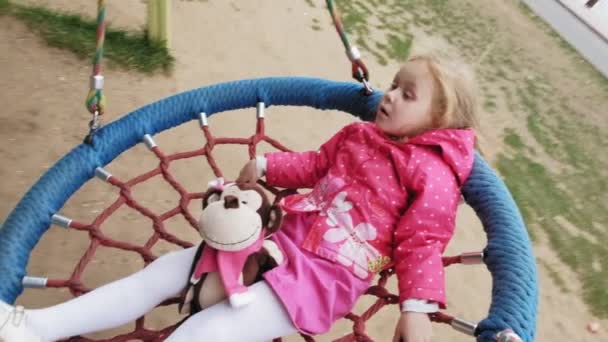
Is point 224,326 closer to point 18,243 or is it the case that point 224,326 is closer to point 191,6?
point 18,243

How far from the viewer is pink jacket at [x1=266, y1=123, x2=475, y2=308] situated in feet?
3.52

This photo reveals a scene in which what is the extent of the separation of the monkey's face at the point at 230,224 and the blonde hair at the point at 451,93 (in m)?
0.42

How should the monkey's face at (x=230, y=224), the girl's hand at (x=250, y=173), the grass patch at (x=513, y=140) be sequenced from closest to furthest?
the monkey's face at (x=230, y=224)
the girl's hand at (x=250, y=173)
the grass patch at (x=513, y=140)

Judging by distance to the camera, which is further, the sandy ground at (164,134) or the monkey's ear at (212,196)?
the sandy ground at (164,134)

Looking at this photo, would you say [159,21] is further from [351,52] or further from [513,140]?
[513,140]

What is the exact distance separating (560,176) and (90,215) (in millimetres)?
1965

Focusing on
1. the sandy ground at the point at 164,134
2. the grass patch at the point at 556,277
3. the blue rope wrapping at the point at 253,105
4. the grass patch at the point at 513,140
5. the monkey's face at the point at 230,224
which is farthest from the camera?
the grass patch at the point at 513,140

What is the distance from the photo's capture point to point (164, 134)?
7.13 ft

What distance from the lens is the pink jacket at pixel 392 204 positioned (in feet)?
3.52

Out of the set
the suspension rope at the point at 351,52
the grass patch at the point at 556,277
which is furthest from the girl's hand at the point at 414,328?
the grass patch at the point at 556,277

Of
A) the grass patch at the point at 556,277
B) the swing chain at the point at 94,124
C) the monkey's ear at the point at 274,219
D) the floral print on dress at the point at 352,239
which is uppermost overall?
the swing chain at the point at 94,124

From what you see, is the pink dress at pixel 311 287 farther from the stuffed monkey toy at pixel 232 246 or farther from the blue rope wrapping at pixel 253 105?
the blue rope wrapping at pixel 253 105

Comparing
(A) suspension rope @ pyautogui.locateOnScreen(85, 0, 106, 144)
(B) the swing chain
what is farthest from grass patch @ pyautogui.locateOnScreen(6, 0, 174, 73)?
(A) suspension rope @ pyautogui.locateOnScreen(85, 0, 106, 144)

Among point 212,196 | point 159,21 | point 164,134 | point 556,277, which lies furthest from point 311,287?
point 159,21
